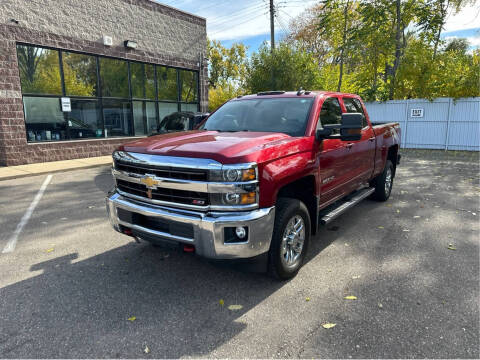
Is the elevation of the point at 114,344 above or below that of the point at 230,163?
below

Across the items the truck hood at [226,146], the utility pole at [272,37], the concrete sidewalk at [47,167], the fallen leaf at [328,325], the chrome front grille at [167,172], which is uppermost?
the utility pole at [272,37]

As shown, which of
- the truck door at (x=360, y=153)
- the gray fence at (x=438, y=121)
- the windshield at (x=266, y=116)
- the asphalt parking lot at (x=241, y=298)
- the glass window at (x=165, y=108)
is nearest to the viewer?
the asphalt parking lot at (x=241, y=298)

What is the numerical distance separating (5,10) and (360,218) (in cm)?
1264

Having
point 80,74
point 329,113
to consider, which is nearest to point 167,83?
point 80,74

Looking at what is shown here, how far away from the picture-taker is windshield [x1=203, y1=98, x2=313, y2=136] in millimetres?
3911

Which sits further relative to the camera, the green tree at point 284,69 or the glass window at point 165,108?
the green tree at point 284,69

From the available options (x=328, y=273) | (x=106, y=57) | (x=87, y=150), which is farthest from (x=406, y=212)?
(x=106, y=57)

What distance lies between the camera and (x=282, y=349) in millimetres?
2465

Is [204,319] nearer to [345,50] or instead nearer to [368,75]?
[368,75]

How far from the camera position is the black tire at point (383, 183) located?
6.37m

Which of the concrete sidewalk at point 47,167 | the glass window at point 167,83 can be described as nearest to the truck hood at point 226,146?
the concrete sidewalk at point 47,167

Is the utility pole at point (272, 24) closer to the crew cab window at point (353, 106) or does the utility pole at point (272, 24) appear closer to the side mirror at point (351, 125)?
the crew cab window at point (353, 106)

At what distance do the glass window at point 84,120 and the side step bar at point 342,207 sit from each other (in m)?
11.7

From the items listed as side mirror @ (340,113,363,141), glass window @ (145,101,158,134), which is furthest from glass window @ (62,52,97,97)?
side mirror @ (340,113,363,141)
